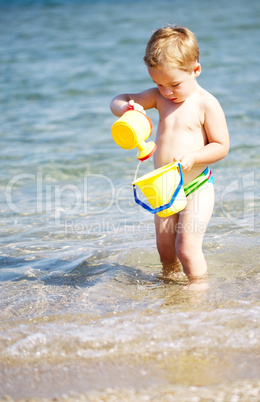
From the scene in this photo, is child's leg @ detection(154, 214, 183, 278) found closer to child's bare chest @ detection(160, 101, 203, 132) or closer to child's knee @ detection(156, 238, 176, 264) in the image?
child's knee @ detection(156, 238, 176, 264)

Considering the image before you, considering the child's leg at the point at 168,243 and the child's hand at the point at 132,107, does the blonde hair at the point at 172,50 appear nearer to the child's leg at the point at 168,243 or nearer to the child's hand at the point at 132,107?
the child's hand at the point at 132,107

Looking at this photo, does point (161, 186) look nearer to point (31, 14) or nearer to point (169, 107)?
point (169, 107)

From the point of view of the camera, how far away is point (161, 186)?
248 centimetres


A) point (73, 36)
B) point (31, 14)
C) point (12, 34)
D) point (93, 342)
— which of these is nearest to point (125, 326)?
point (93, 342)

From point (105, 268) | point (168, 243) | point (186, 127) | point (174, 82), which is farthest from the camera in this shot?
point (105, 268)

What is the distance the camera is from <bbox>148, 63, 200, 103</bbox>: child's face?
2.58 meters

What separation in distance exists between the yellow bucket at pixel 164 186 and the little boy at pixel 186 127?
9cm

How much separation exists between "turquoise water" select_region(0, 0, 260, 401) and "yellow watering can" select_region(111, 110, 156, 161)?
802mm

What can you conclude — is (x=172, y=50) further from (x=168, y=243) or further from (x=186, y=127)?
(x=168, y=243)

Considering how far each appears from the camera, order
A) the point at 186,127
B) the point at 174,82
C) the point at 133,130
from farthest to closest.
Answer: the point at 186,127 → the point at 174,82 → the point at 133,130

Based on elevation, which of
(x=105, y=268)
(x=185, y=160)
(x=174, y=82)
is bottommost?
(x=105, y=268)

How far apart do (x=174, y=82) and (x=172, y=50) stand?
6.2 inches

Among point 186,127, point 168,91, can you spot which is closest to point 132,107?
point 168,91

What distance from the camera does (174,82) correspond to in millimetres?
2627
